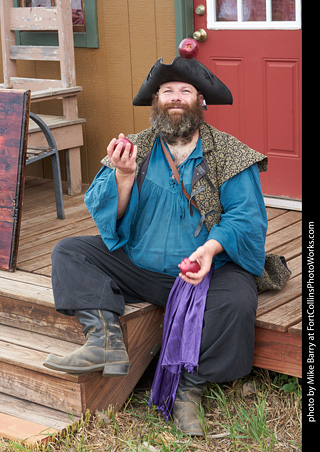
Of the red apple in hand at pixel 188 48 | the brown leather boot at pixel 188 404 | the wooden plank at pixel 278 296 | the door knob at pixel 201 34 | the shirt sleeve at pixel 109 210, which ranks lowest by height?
the brown leather boot at pixel 188 404

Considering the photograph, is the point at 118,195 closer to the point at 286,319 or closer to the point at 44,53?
the point at 286,319

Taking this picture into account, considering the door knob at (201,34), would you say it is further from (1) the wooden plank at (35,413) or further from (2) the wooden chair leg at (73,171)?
(1) the wooden plank at (35,413)

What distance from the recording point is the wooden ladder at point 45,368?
11.0 feet

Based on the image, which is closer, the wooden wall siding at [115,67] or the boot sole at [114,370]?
the boot sole at [114,370]

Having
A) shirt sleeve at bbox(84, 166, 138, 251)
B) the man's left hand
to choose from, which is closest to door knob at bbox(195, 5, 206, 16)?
shirt sleeve at bbox(84, 166, 138, 251)

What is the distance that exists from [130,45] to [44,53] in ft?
2.01

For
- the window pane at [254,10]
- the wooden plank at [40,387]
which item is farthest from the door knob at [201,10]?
the wooden plank at [40,387]

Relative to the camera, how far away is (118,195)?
135 inches

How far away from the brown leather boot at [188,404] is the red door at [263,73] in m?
1.97

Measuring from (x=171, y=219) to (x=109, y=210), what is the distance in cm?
28

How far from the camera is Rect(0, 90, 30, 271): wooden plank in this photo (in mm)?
4133

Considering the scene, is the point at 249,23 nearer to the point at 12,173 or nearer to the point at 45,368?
the point at 12,173

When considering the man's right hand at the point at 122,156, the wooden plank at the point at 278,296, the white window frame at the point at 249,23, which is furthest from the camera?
the white window frame at the point at 249,23
